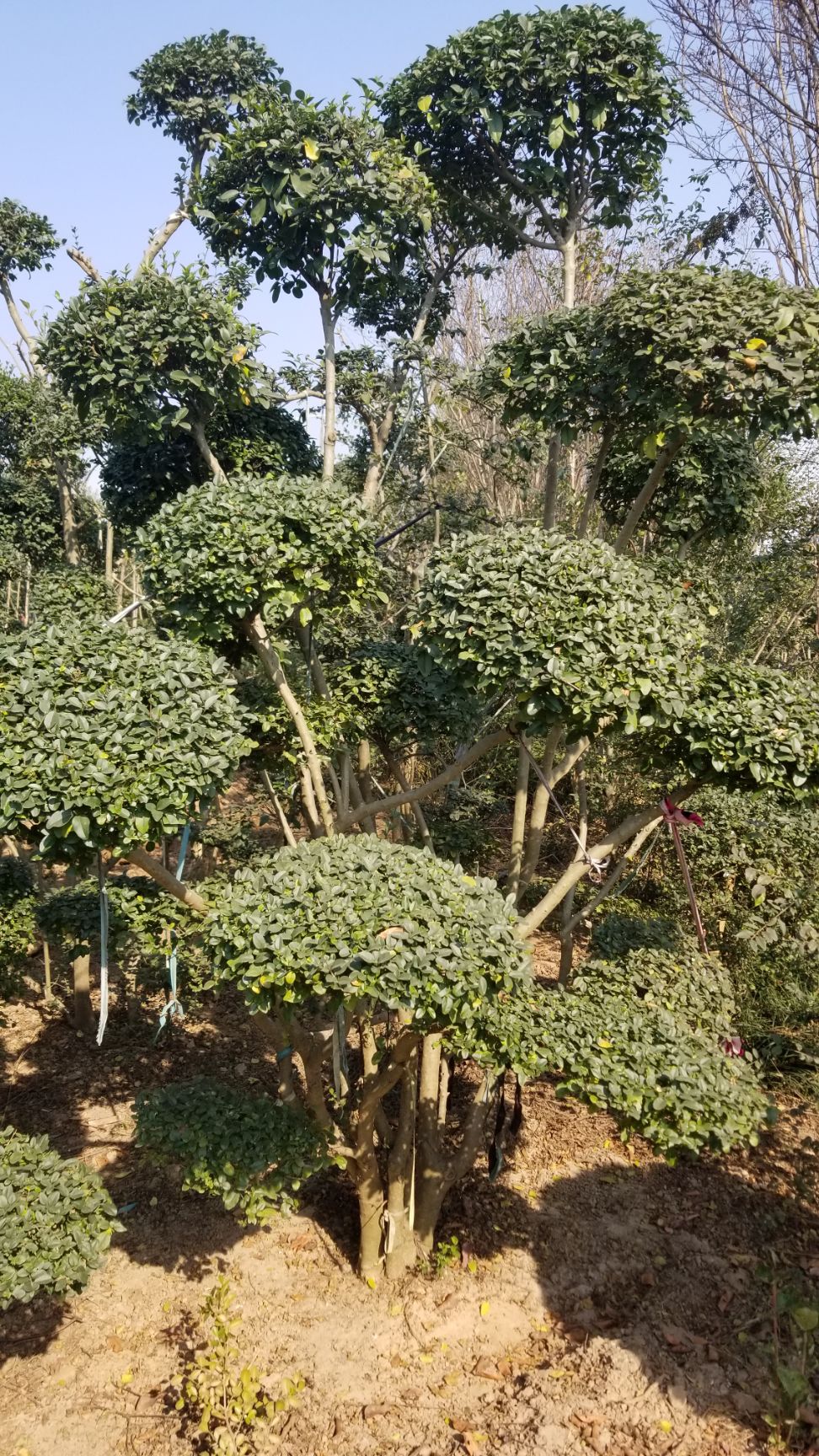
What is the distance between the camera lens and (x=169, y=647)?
356 centimetres

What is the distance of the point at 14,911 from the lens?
5168 mm

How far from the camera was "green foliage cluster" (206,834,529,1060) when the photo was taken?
3.13m

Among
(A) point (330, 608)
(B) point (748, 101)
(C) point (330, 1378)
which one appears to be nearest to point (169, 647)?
(A) point (330, 608)

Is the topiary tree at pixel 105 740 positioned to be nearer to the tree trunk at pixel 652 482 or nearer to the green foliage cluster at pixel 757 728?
the green foliage cluster at pixel 757 728

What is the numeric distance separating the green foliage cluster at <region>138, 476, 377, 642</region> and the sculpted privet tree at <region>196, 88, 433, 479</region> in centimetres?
102

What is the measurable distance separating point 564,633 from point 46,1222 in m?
3.15

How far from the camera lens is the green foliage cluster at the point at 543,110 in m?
4.57

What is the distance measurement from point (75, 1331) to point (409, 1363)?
164 centimetres

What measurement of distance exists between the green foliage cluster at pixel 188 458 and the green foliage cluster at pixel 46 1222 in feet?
11.1

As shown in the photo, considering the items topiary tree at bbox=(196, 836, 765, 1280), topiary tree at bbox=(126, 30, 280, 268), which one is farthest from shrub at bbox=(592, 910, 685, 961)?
topiary tree at bbox=(126, 30, 280, 268)

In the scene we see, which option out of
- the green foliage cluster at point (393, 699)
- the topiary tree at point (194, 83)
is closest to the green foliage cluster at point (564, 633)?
the green foliage cluster at point (393, 699)

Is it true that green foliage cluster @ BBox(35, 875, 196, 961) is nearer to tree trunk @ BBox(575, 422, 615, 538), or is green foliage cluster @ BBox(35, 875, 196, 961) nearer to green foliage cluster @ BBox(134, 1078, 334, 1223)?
green foliage cluster @ BBox(134, 1078, 334, 1223)

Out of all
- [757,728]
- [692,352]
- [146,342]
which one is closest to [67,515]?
[146,342]

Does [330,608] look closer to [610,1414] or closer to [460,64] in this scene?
[460,64]
